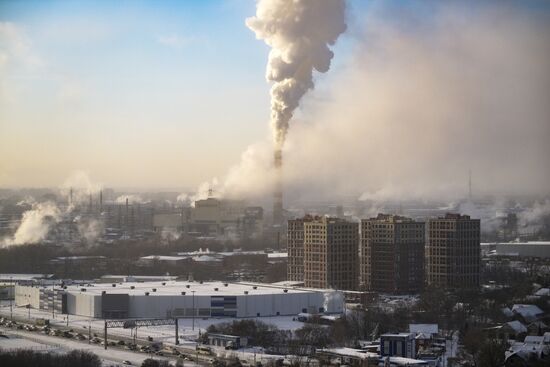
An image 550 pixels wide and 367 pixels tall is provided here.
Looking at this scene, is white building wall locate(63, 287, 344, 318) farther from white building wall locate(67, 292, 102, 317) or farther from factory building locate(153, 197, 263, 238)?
factory building locate(153, 197, 263, 238)

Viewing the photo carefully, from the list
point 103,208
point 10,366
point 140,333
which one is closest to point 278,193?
point 103,208

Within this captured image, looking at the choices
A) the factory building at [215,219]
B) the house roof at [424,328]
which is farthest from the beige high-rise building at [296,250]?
the factory building at [215,219]

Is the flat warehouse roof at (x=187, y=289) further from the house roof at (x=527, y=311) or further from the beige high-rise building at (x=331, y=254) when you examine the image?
the house roof at (x=527, y=311)

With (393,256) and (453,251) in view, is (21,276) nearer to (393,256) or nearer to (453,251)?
(393,256)

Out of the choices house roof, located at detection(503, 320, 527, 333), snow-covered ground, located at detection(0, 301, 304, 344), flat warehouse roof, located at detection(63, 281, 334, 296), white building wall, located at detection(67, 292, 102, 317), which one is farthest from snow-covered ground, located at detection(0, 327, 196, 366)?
house roof, located at detection(503, 320, 527, 333)

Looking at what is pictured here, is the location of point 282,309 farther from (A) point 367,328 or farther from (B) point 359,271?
(B) point 359,271
